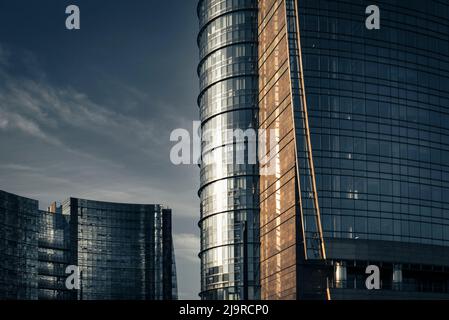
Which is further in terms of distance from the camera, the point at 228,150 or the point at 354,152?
the point at 228,150

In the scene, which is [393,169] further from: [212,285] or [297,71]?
[212,285]

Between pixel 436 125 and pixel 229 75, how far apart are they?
37.1m

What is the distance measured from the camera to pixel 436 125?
118625mm

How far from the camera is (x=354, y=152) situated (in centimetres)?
10919

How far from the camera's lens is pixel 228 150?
431ft

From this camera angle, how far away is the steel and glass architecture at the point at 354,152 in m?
104

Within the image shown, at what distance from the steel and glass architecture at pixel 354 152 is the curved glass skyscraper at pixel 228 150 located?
6.25 meters

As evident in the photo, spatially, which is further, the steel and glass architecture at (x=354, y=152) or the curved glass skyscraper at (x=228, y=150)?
the curved glass skyscraper at (x=228, y=150)

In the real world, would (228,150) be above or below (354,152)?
above

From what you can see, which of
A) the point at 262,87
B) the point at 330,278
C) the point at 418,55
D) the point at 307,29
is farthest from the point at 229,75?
the point at 330,278

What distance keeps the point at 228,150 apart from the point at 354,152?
29065 mm

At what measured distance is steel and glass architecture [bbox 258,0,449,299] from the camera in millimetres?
103688

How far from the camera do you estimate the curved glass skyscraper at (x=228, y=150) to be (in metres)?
127

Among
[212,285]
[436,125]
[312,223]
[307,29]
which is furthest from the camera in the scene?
[212,285]
